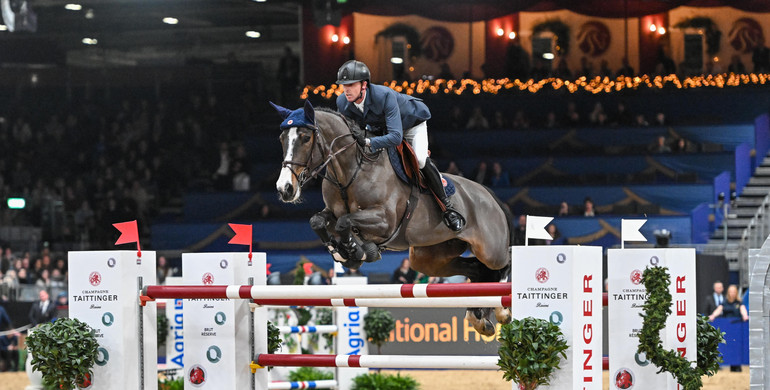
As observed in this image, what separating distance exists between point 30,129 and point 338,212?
18.9 meters

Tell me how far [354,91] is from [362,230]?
2.88 feet

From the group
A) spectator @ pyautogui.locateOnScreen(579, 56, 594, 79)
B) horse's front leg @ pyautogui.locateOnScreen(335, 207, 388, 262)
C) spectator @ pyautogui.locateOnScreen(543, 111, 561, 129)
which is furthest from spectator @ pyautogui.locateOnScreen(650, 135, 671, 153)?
horse's front leg @ pyautogui.locateOnScreen(335, 207, 388, 262)

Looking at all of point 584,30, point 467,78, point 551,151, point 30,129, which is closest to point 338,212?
point 551,151

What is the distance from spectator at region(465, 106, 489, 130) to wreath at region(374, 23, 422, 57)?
3169 mm

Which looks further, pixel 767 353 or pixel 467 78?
pixel 467 78

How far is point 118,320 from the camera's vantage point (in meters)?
5.66

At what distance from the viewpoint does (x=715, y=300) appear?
12.9 metres

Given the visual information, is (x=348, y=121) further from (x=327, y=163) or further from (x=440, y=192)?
(x=440, y=192)

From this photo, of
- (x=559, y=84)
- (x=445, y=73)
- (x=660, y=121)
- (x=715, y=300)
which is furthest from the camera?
(x=445, y=73)

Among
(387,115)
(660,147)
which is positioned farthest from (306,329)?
(660,147)

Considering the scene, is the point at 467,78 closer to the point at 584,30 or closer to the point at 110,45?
the point at 584,30

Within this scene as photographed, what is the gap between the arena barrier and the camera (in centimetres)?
490

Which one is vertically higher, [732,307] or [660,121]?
[660,121]

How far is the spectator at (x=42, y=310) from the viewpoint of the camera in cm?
1345
